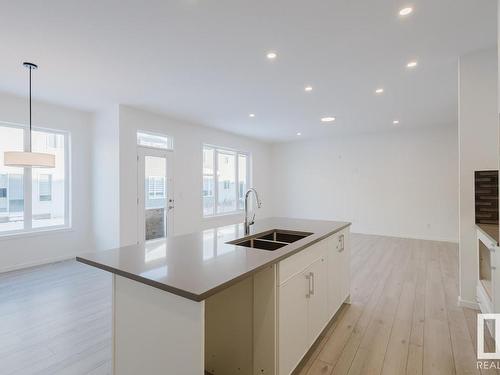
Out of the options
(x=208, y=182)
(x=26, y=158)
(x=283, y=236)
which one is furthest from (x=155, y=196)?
(x=283, y=236)

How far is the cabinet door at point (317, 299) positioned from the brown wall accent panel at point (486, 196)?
73.9 inches

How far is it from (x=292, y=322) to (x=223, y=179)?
18.6 ft

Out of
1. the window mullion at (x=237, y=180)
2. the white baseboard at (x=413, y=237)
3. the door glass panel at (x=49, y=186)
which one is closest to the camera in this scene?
the door glass panel at (x=49, y=186)

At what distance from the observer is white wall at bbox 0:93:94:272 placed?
4074 mm

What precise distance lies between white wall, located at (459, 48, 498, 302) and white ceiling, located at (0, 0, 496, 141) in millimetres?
248

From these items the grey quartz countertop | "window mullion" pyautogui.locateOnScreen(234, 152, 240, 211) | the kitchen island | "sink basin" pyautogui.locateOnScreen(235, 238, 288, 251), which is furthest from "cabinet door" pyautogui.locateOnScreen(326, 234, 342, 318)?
"window mullion" pyautogui.locateOnScreen(234, 152, 240, 211)

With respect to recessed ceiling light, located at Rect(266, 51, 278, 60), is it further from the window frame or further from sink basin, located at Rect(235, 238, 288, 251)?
the window frame

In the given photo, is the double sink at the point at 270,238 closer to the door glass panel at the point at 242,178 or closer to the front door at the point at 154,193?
the front door at the point at 154,193

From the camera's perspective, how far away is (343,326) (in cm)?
245

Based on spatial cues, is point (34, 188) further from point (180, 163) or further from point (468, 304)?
point (468, 304)

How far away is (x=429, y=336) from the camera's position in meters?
2.28

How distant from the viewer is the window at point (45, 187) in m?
4.48

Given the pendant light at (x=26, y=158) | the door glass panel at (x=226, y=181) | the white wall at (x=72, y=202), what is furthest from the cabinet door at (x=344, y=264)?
the white wall at (x=72, y=202)

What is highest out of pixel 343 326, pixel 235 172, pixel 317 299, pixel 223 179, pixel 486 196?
pixel 235 172
